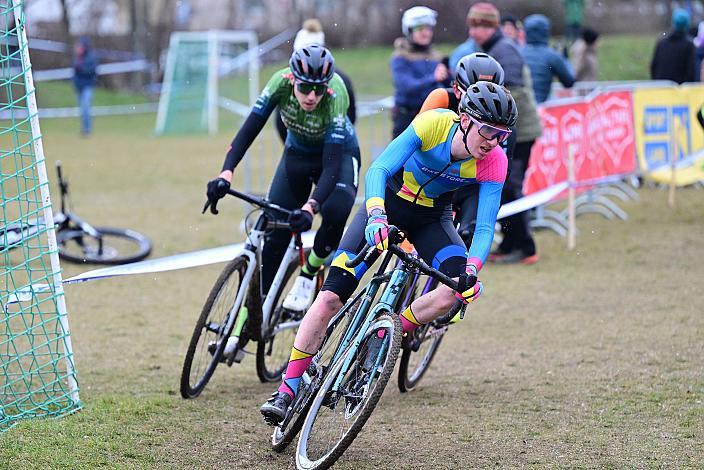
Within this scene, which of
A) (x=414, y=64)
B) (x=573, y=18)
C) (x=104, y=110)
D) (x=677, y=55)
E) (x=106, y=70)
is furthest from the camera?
(x=106, y=70)

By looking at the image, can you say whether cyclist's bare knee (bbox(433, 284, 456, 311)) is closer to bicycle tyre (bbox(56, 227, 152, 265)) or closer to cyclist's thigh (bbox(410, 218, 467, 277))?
cyclist's thigh (bbox(410, 218, 467, 277))

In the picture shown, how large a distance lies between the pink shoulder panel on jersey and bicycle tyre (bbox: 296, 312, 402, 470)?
987 millimetres

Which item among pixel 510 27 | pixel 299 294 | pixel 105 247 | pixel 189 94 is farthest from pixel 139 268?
pixel 189 94

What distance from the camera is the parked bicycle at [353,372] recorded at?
4652 millimetres

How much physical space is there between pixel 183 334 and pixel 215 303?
224 centimetres

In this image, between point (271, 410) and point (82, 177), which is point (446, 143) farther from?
point (82, 177)

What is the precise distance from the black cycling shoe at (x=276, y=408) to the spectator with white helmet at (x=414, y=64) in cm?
615

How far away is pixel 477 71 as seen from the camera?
19.4 feet

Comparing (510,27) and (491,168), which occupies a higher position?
(491,168)

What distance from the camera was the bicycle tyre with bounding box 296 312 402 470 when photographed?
453cm

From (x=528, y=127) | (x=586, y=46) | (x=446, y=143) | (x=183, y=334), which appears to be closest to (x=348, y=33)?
(x=586, y=46)

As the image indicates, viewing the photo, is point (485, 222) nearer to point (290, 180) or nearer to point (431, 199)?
point (431, 199)

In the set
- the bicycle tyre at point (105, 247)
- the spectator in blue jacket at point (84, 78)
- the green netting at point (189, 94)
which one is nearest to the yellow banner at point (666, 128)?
the bicycle tyre at point (105, 247)

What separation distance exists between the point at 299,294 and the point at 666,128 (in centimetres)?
874
